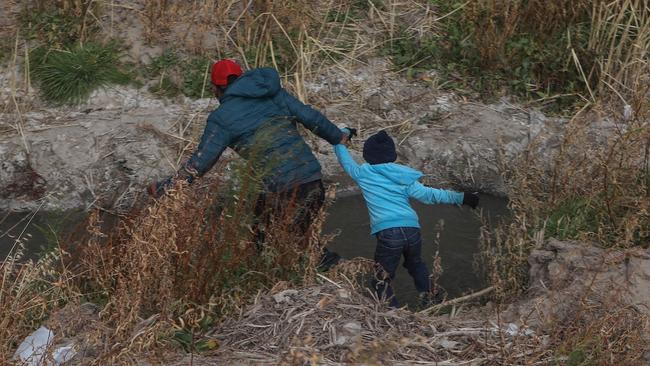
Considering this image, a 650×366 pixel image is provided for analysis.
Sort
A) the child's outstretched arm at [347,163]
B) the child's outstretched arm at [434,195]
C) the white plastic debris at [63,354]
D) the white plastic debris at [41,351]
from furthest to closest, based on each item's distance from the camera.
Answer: the child's outstretched arm at [347,163] → the child's outstretched arm at [434,195] → the white plastic debris at [63,354] → the white plastic debris at [41,351]

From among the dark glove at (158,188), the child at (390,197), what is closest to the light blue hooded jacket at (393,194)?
the child at (390,197)

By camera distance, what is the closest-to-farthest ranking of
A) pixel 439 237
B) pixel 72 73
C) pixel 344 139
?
1. pixel 344 139
2. pixel 439 237
3. pixel 72 73

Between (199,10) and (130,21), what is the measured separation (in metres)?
0.63

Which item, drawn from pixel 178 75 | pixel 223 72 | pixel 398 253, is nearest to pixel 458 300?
pixel 398 253

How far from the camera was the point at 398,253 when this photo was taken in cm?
591

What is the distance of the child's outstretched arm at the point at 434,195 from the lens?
5816mm

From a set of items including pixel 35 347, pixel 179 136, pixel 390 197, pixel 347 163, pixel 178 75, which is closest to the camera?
pixel 35 347

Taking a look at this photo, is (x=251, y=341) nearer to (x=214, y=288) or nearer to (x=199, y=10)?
(x=214, y=288)

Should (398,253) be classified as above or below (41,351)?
below

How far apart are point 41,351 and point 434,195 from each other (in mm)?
2399

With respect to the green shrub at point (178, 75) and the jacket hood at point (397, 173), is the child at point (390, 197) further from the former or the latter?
the green shrub at point (178, 75)

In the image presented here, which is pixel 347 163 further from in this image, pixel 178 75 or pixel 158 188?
pixel 178 75

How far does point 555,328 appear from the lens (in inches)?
185

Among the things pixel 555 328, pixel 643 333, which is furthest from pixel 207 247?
pixel 643 333
